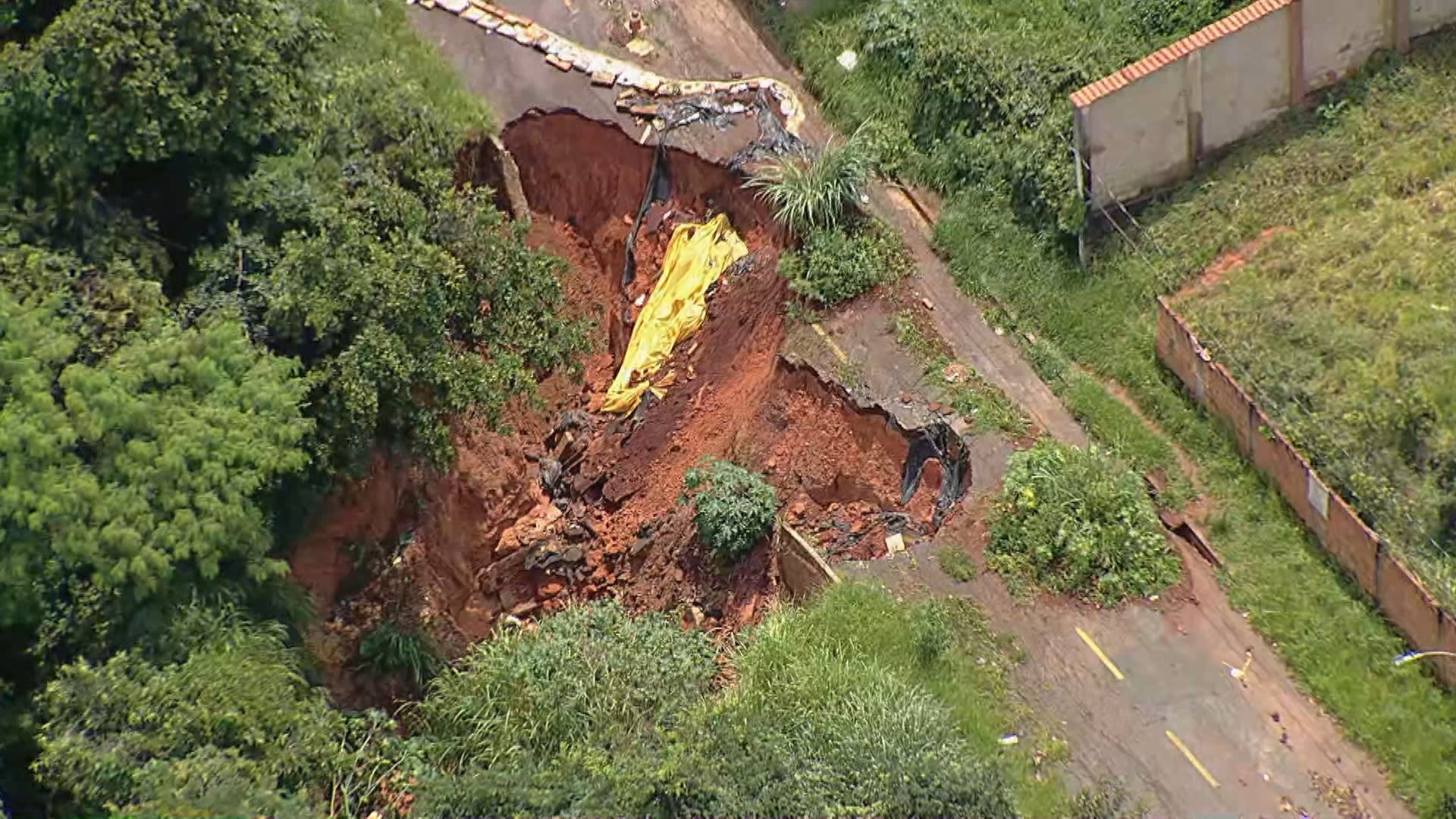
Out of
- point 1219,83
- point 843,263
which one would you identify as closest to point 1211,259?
point 1219,83

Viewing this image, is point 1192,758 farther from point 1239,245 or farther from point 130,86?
point 130,86

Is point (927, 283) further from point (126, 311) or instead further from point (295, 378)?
point (126, 311)

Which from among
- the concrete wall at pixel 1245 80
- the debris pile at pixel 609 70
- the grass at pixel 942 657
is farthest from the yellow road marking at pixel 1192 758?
the debris pile at pixel 609 70

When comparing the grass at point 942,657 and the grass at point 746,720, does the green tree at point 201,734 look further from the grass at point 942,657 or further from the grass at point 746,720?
the grass at point 942,657

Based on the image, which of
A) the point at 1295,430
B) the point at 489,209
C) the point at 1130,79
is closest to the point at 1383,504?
the point at 1295,430

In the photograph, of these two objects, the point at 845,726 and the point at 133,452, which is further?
the point at 845,726

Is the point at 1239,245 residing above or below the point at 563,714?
above

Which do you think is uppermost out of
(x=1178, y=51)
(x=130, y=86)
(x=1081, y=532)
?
(x=130, y=86)
